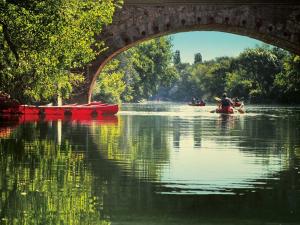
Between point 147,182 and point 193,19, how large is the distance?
1140 inches

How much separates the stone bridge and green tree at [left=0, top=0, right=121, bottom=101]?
8.28 metres

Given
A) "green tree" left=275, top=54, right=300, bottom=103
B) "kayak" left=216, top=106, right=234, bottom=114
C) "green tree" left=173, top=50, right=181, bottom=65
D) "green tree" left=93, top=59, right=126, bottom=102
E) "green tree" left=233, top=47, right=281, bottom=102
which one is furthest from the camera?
"green tree" left=173, top=50, right=181, bottom=65

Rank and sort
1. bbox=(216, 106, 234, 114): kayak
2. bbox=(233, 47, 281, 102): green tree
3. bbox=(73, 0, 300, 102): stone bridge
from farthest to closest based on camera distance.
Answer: bbox=(233, 47, 281, 102): green tree, bbox=(216, 106, 234, 114): kayak, bbox=(73, 0, 300, 102): stone bridge

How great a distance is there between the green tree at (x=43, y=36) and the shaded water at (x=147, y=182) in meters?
3.59

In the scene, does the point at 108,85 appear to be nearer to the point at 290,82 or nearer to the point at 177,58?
the point at 290,82

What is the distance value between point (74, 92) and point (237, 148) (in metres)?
24.3

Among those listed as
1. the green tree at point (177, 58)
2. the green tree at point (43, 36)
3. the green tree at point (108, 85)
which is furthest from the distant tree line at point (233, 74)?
the green tree at point (177, 58)

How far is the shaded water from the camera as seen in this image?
7363mm

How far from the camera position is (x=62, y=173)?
10.4m

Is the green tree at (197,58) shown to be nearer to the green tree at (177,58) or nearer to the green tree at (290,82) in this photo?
the green tree at (177,58)

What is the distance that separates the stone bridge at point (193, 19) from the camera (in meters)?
37.7

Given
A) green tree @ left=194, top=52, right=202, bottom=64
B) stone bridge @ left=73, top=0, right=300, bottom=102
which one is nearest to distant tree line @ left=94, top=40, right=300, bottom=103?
stone bridge @ left=73, top=0, right=300, bottom=102

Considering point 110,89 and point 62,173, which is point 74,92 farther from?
point 62,173

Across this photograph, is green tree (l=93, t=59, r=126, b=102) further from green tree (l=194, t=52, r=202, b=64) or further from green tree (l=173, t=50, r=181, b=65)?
green tree (l=173, t=50, r=181, b=65)
